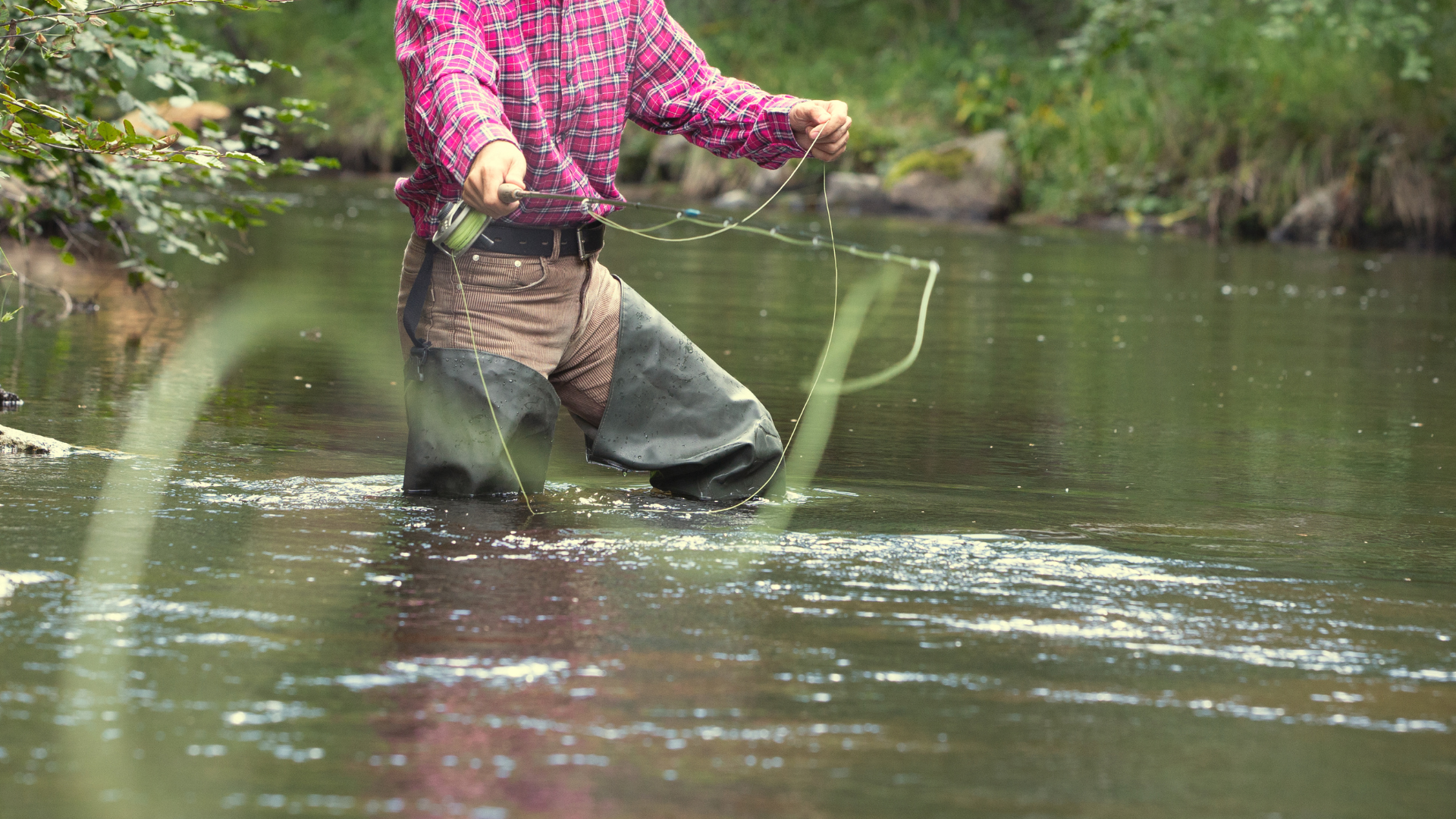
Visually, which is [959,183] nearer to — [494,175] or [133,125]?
[133,125]

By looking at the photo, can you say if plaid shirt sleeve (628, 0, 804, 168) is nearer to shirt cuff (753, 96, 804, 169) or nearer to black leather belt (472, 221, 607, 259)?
shirt cuff (753, 96, 804, 169)

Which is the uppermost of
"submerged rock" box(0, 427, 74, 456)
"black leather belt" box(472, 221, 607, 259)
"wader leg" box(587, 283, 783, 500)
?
"black leather belt" box(472, 221, 607, 259)

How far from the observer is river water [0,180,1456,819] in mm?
2287

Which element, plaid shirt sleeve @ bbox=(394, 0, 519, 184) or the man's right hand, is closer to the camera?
the man's right hand

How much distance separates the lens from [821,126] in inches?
157

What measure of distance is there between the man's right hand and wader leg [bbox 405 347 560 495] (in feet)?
1.74

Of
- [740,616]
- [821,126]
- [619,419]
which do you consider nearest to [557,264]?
[619,419]

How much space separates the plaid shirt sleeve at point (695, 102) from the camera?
13.5 ft

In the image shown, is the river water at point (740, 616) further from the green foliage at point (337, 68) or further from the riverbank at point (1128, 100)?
the green foliage at point (337, 68)

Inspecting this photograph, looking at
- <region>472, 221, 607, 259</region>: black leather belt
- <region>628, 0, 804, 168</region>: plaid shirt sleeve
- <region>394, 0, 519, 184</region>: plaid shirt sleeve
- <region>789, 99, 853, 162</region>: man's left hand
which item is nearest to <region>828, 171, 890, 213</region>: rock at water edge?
<region>628, 0, 804, 168</region>: plaid shirt sleeve

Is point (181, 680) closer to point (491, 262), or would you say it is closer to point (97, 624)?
point (97, 624)

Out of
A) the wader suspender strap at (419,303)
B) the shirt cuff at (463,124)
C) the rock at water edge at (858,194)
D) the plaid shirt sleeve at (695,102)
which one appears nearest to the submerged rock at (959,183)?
the rock at water edge at (858,194)

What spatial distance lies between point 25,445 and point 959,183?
19.1 m

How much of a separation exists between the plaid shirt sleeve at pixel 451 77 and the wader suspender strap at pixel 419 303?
27 cm
